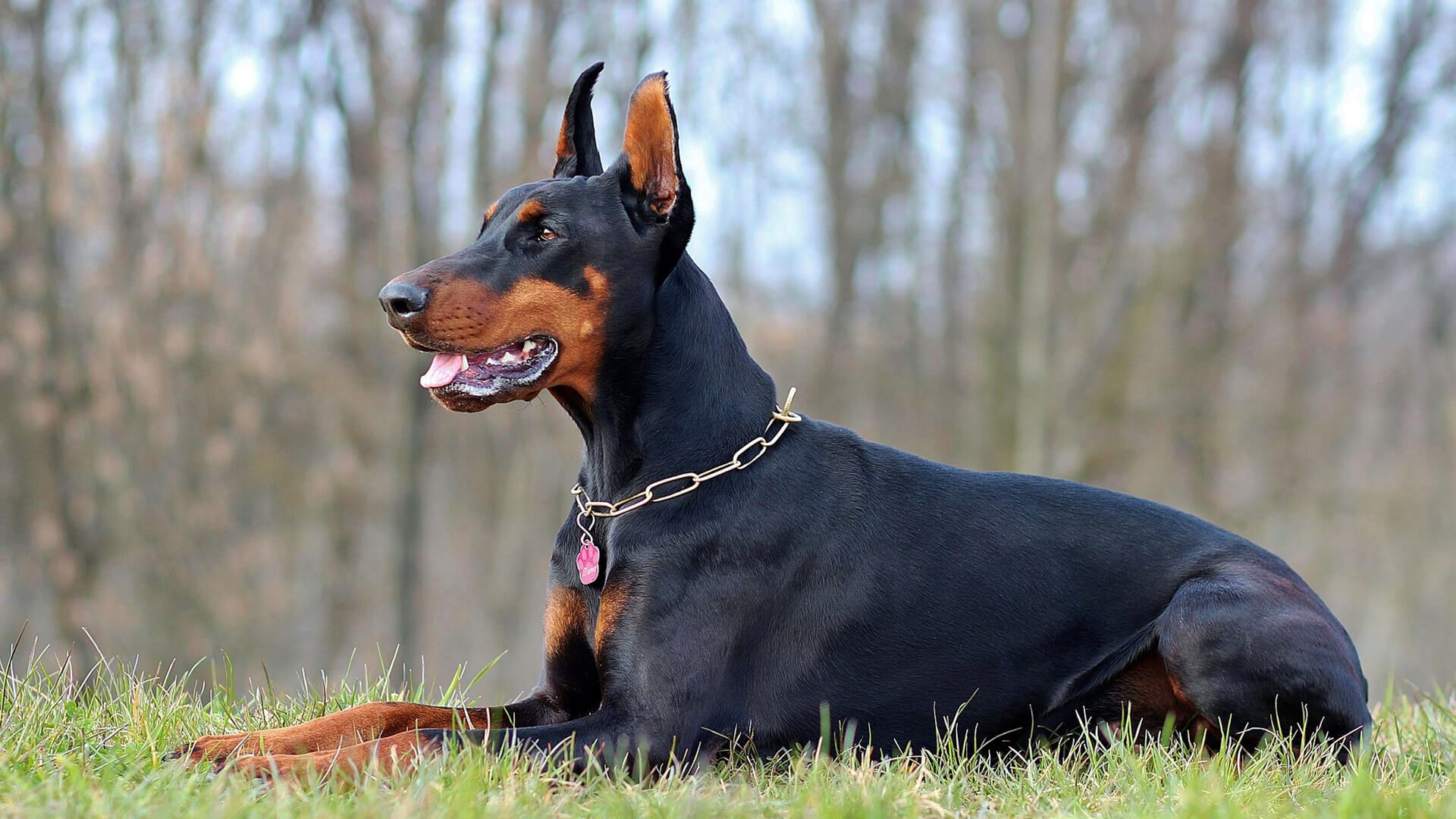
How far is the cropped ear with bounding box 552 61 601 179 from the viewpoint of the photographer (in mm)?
3869

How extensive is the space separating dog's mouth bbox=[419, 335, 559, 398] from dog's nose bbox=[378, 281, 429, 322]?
18 centimetres

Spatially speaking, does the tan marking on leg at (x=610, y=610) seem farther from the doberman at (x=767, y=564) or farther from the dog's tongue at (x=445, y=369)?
the dog's tongue at (x=445, y=369)

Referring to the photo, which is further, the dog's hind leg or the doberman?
the dog's hind leg

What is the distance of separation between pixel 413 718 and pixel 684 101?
1271 cm

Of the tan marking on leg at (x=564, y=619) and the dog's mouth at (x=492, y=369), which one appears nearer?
the dog's mouth at (x=492, y=369)

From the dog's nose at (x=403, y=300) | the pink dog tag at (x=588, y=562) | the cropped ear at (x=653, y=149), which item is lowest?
the pink dog tag at (x=588, y=562)

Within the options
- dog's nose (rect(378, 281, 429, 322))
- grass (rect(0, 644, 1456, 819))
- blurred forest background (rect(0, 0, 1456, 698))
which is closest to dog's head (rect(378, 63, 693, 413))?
dog's nose (rect(378, 281, 429, 322))

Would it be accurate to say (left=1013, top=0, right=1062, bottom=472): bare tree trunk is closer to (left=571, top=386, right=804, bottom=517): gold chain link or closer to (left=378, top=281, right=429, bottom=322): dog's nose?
(left=571, top=386, right=804, bottom=517): gold chain link

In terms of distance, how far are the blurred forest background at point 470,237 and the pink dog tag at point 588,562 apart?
388 inches

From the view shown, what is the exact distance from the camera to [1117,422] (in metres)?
14.4

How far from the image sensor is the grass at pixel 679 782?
243 centimetres

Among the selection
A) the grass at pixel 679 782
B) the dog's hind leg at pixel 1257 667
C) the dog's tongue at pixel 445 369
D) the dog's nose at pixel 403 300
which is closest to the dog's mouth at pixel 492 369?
the dog's tongue at pixel 445 369

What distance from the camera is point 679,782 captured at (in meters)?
2.89

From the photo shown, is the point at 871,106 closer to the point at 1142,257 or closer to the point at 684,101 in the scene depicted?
the point at 684,101
